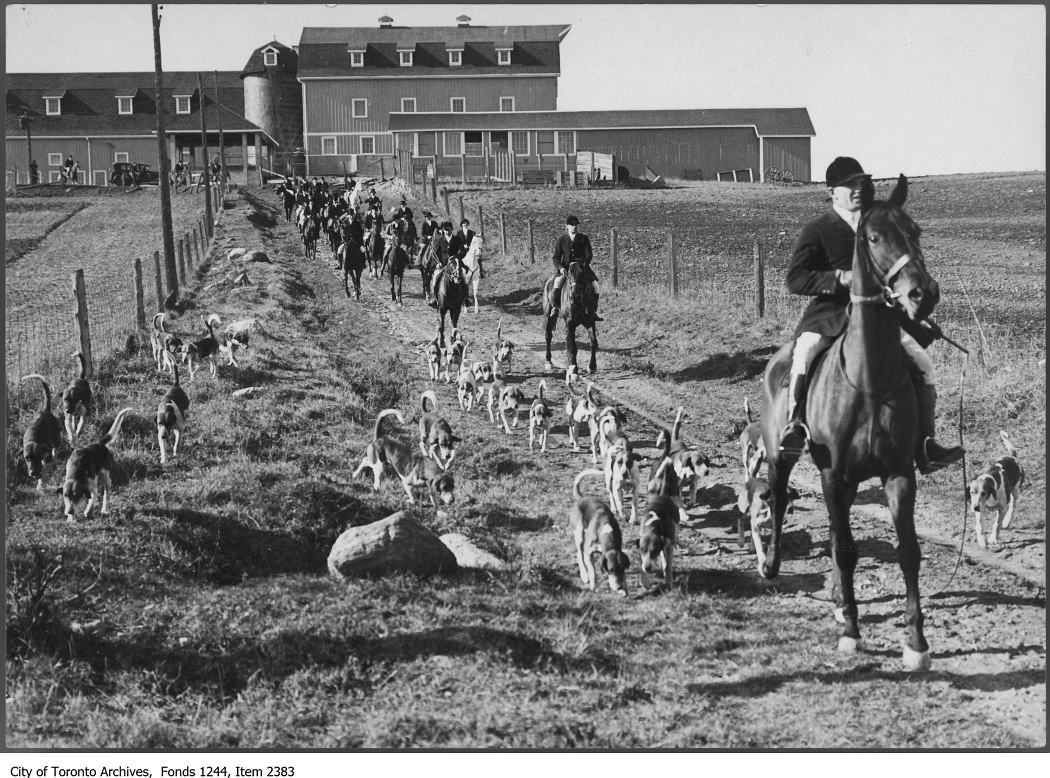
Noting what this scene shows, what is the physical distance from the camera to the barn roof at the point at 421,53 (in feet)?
180

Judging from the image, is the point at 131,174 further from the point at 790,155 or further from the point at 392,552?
the point at 392,552

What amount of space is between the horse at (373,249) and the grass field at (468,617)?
16.7 meters

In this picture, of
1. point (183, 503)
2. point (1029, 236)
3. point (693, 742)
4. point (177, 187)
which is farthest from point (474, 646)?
point (177, 187)

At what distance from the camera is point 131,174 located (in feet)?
226

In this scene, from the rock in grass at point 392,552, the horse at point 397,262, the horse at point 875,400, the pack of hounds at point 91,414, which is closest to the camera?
the horse at point 875,400

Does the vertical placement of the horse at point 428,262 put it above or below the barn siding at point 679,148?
below

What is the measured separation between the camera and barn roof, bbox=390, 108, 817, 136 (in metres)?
58.5

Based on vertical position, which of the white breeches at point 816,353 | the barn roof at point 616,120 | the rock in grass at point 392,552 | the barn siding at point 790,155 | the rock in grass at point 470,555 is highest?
the barn roof at point 616,120

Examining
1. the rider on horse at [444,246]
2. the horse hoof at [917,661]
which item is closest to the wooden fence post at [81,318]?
the rider on horse at [444,246]

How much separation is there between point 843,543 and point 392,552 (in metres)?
3.50

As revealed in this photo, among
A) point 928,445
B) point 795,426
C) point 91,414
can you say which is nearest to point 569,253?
point 91,414

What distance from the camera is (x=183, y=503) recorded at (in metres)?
11.5

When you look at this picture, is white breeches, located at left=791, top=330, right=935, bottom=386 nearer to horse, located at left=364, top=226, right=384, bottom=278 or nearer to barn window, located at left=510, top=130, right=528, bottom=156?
horse, located at left=364, top=226, right=384, bottom=278

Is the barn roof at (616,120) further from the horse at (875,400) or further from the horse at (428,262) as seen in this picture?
the horse at (875,400)
